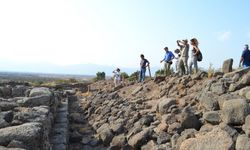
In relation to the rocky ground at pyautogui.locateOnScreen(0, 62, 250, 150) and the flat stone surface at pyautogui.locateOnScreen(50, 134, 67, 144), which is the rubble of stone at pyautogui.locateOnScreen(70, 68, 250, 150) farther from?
the flat stone surface at pyautogui.locateOnScreen(50, 134, 67, 144)

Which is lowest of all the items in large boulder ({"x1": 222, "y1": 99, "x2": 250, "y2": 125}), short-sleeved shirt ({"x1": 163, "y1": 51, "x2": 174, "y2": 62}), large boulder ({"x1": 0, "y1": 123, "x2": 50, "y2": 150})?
large boulder ({"x1": 0, "y1": 123, "x2": 50, "y2": 150})

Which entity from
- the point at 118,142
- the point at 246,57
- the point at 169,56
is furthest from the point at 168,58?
the point at 118,142

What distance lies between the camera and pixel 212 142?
929 centimetres

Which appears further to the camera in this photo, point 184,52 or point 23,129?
point 184,52

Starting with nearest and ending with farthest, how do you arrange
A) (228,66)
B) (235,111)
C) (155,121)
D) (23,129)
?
(23,129), (235,111), (155,121), (228,66)

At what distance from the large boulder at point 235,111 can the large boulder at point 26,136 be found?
16.9 feet

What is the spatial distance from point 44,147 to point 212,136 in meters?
3.99

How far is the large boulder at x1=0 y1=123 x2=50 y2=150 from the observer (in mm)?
7188

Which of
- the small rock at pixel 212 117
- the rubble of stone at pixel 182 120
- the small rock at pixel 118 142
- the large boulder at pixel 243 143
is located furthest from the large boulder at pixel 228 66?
the large boulder at pixel 243 143

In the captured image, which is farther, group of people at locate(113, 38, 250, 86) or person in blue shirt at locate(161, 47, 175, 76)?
person in blue shirt at locate(161, 47, 175, 76)

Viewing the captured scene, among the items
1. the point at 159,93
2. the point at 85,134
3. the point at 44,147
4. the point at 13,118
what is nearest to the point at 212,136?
the point at 44,147

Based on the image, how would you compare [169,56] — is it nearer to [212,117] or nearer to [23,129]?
[212,117]

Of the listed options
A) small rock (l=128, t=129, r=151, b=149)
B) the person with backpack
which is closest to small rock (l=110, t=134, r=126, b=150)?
small rock (l=128, t=129, r=151, b=149)

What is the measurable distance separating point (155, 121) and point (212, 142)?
Result: 4.16 m
